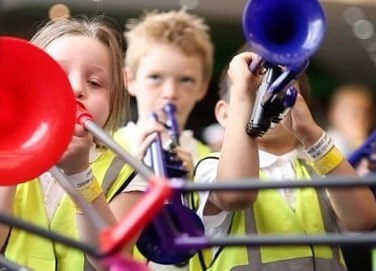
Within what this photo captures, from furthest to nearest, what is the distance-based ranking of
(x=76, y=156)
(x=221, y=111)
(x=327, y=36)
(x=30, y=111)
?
(x=327, y=36)
(x=221, y=111)
(x=76, y=156)
(x=30, y=111)

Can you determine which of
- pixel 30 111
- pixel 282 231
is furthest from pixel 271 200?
pixel 30 111

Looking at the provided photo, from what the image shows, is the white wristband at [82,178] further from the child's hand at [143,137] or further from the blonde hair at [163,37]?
the blonde hair at [163,37]

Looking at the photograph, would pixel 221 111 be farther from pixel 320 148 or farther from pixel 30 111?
pixel 30 111

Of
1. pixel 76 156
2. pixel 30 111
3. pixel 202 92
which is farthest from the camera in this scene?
pixel 202 92

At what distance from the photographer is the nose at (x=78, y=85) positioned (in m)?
1.19

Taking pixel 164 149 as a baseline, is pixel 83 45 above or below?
above

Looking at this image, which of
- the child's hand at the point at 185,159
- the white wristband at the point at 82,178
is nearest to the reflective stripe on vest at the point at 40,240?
the white wristband at the point at 82,178

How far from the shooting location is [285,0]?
104 centimetres

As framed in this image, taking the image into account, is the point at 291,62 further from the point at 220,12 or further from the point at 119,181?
the point at 220,12

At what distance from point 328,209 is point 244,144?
0.70 feet

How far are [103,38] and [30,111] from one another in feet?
1.11

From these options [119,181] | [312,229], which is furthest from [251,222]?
[119,181]

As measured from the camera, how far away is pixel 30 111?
100 centimetres

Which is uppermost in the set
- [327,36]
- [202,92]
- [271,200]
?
[271,200]
